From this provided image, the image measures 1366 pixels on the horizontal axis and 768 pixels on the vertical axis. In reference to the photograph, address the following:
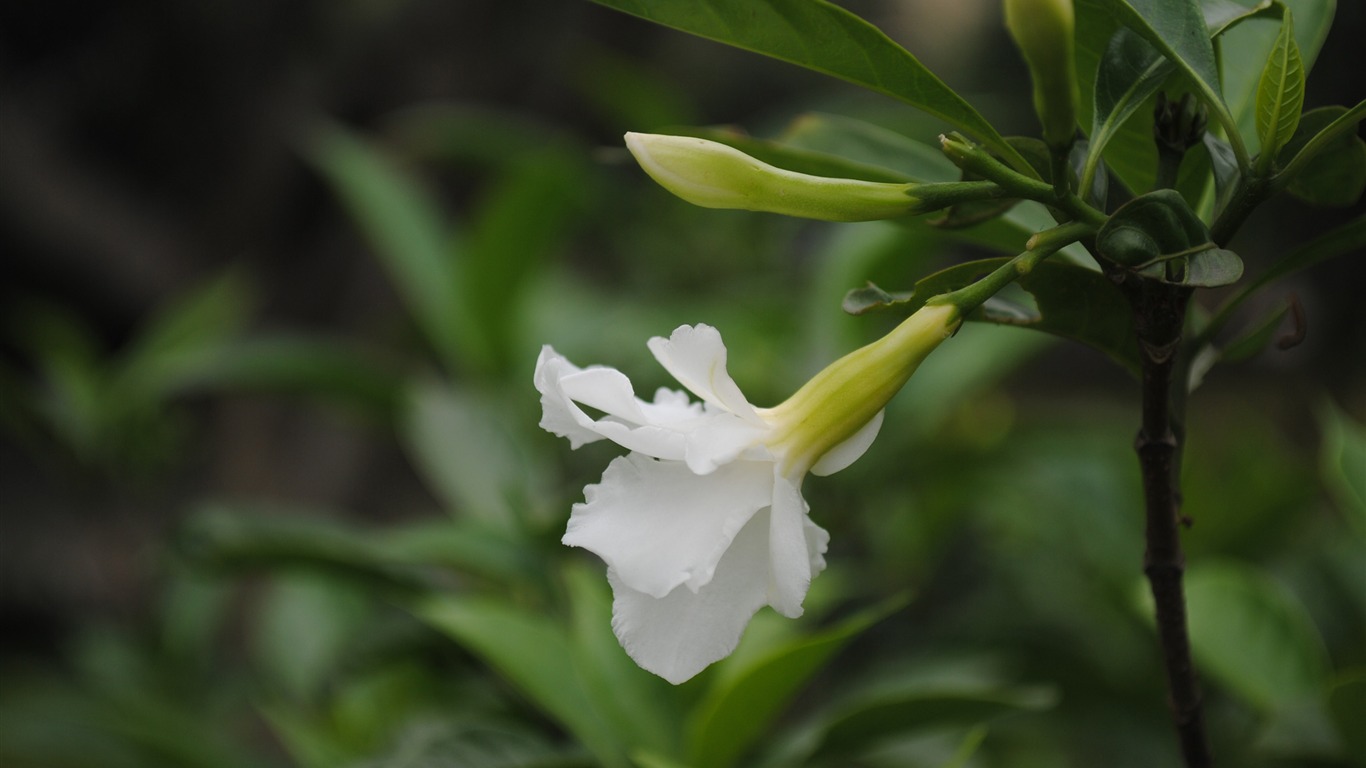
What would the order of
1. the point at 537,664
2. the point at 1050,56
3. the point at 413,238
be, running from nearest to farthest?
the point at 1050,56
the point at 537,664
the point at 413,238

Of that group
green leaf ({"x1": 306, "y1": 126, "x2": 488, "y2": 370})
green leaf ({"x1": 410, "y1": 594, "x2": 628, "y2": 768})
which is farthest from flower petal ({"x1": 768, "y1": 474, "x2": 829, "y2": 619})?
green leaf ({"x1": 306, "y1": 126, "x2": 488, "y2": 370})

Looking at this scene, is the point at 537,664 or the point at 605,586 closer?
the point at 537,664

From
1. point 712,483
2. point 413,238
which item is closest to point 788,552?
point 712,483

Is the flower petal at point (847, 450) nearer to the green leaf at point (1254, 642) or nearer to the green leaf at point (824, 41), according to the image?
the green leaf at point (824, 41)

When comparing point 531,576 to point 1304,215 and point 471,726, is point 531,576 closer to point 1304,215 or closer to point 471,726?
point 471,726

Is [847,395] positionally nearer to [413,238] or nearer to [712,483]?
[712,483]

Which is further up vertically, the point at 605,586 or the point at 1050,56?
the point at 605,586

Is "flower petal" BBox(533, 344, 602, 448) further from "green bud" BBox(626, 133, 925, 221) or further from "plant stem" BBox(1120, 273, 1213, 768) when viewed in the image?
"plant stem" BBox(1120, 273, 1213, 768)

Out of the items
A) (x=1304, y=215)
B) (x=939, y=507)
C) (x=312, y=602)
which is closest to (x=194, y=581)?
(x=312, y=602)
